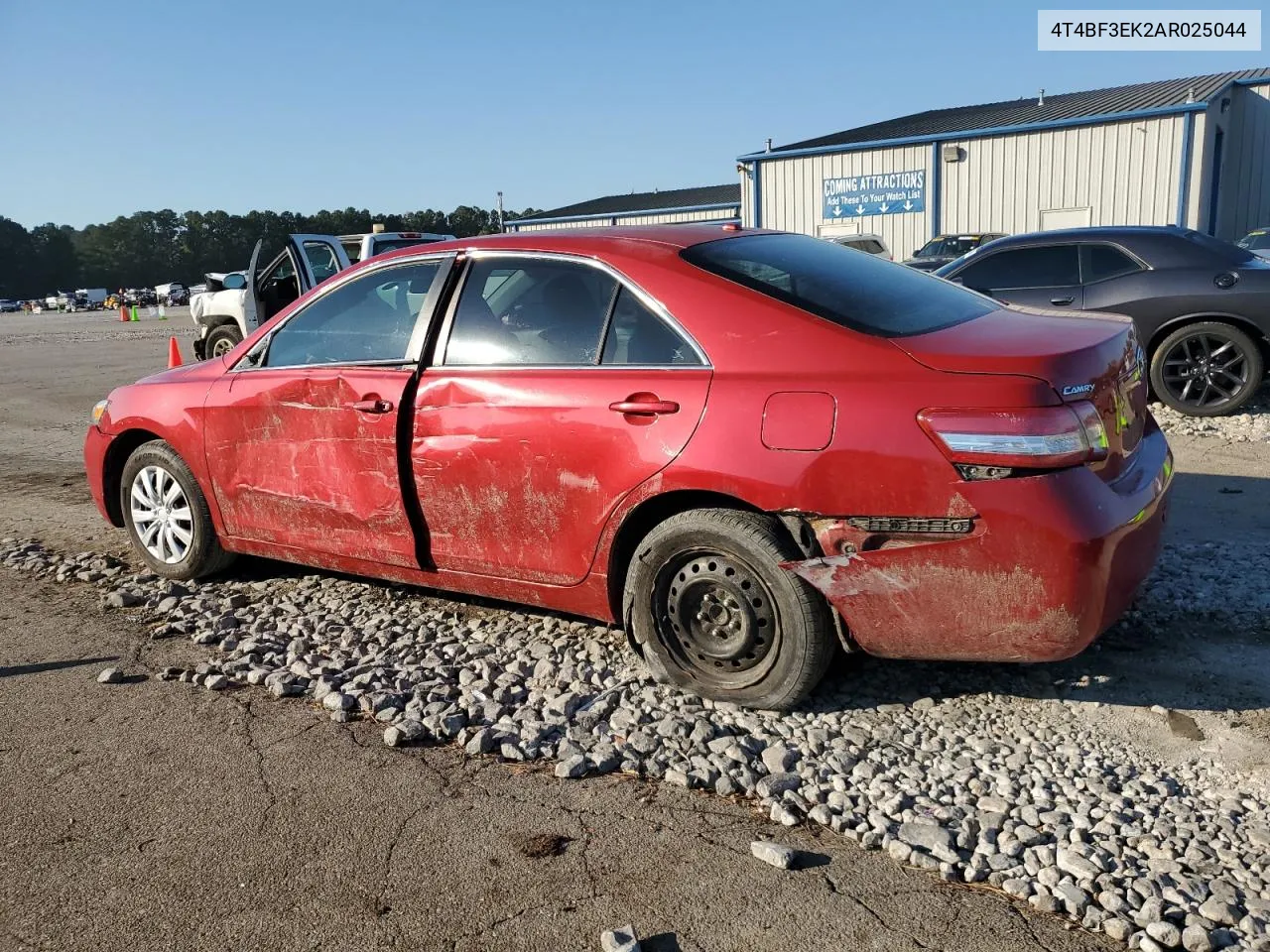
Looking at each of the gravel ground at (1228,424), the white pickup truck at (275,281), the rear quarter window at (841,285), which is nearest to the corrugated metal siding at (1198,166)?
the gravel ground at (1228,424)

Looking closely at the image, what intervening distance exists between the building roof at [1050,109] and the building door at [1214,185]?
4.26 feet

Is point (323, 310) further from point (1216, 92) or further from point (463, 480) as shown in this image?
point (1216, 92)

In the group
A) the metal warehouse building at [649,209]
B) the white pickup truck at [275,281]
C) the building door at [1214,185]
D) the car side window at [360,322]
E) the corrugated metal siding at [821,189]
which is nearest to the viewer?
the car side window at [360,322]

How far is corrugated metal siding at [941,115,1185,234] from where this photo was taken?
24344 mm

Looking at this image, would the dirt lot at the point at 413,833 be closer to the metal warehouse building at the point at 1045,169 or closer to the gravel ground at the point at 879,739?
the gravel ground at the point at 879,739

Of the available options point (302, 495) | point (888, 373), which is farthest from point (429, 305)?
point (888, 373)

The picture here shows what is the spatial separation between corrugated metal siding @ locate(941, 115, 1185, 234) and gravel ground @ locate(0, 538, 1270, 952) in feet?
75.7

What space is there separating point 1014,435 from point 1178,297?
6263 millimetres

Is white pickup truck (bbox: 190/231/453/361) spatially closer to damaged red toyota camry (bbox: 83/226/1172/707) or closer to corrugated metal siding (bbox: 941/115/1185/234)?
damaged red toyota camry (bbox: 83/226/1172/707)

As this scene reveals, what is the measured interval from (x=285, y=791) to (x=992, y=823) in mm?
2120

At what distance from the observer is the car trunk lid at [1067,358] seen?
10.2 ft

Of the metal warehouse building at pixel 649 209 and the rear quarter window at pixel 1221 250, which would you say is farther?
the metal warehouse building at pixel 649 209

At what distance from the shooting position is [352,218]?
109562mm

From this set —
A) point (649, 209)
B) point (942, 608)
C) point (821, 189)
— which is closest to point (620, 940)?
point (942, 608)
